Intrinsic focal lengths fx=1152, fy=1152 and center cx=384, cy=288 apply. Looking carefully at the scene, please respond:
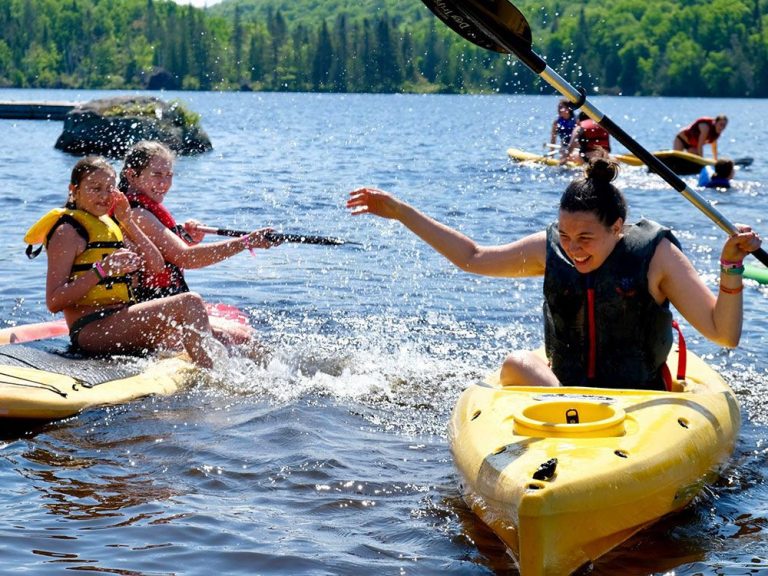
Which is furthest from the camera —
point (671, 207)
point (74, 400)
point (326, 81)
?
point (326, 81)

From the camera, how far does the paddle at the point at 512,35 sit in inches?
202

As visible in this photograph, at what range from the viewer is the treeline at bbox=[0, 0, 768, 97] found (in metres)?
74.6

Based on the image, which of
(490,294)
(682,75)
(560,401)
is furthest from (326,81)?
(560,401)

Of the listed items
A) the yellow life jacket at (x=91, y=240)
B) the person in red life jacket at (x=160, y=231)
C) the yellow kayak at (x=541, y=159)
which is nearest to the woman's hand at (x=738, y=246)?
the person in red life jacket at (x=160, y=231)

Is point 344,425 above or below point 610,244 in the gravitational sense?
below

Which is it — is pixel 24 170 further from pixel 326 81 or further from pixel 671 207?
pixel 326 81

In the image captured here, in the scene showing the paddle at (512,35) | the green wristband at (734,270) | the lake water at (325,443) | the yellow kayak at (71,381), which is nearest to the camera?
the lake water at (325,443)

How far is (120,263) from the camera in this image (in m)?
5.87

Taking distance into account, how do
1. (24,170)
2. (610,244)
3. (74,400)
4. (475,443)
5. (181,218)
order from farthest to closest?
(24,170) < (181,218) < (74,400) < (610,244) < (475,443)

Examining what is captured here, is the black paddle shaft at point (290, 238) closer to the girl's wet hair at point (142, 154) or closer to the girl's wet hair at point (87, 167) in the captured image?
the girl's wet hair at point (142, 154)

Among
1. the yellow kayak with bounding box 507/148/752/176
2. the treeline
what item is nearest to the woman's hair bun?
the yellow kayak with bounding box 507/148/752/176

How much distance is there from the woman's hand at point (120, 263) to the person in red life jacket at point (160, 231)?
465 mm

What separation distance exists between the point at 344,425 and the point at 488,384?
1123mm

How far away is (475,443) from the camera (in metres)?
4.08
